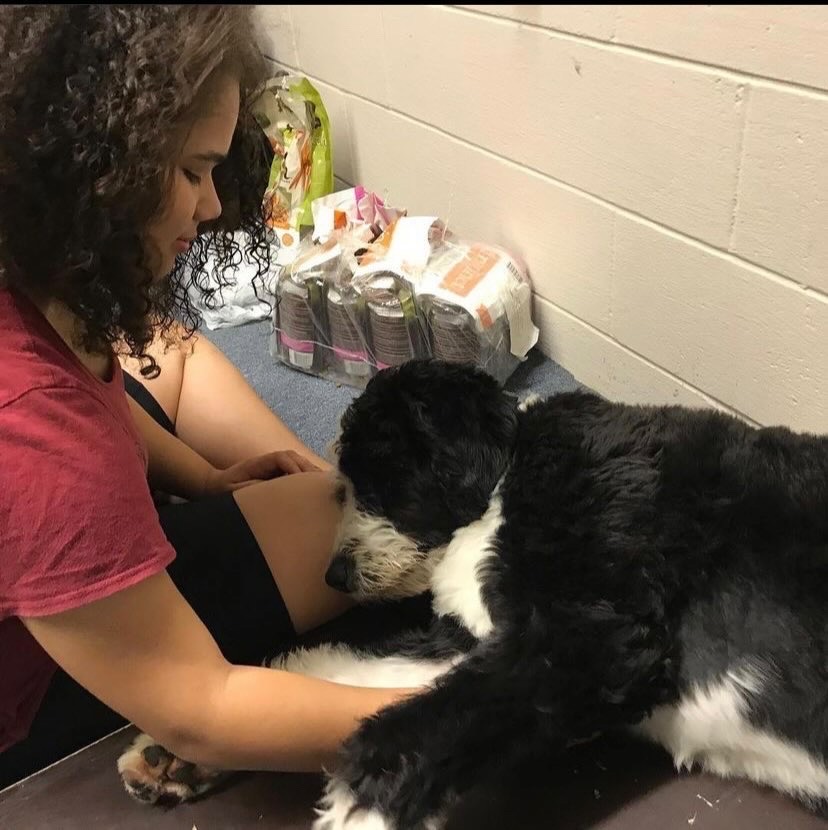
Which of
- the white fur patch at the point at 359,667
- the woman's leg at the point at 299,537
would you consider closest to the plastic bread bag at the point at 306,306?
the woman's leg at the point at 299,537

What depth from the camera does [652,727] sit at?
3.88 ft

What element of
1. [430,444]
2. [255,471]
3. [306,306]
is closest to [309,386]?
[306,306]

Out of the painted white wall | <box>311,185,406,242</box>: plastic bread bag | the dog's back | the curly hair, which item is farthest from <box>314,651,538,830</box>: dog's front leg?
<box>311,185,406,242</box>: plastic bread bag

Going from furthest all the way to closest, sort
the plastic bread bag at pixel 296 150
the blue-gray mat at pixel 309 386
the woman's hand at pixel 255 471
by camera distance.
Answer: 1. the plastic bread bag at pixel 296 150
2. the blue-gray mat at pixel 309 386
3. the woman's hand at pixel 255 471

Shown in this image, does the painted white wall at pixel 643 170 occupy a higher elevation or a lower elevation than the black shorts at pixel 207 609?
higher

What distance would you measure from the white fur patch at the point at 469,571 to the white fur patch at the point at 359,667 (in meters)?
0.07

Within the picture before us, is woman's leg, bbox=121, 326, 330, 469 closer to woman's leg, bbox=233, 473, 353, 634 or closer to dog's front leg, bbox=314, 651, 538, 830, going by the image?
woman's leg, bbox=233, 473, 353, 634

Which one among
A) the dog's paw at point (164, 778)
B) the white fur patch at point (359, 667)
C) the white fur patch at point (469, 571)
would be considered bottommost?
the dog's paw at point (164, 778)

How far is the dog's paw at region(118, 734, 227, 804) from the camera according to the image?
123cm

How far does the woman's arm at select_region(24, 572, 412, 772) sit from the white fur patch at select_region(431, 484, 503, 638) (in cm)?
15

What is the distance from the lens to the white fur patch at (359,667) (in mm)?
1276

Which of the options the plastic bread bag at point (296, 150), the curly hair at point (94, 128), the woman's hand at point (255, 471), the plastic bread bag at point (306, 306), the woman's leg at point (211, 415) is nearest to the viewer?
the curly hair at point (94, 128)

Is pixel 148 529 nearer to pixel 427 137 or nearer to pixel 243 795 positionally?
pixel 243 795

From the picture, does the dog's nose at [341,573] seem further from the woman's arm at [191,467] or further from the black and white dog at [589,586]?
the woman's arm at [191,467]
